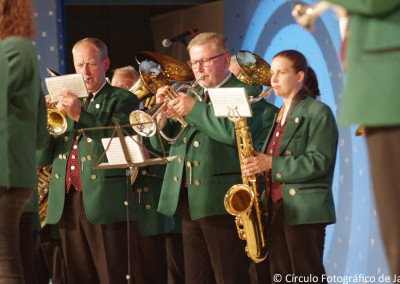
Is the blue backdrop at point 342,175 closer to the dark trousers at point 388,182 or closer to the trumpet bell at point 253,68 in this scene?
the trumpet bell at point 253,68

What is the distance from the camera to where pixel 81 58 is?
5398 millimetres

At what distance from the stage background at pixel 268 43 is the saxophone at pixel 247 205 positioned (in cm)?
98

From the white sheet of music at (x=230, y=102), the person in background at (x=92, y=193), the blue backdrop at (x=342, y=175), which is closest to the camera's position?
the white sheet of music at (x=230, y=102)

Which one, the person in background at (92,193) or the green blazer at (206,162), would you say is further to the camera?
the person in background at (92,193)

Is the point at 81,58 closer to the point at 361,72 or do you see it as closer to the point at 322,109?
the point at 322,109

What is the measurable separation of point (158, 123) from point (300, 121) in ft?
3.15

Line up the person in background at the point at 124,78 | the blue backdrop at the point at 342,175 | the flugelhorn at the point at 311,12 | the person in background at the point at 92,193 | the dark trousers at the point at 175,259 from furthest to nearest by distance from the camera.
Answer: the person in background at the point at 124,78 → the dark trousers at the point at 175,259 → the blue backdrop at the point at 342,175 → the person in background at the point at 92,193 → the flugelhorn at the point at 311,12

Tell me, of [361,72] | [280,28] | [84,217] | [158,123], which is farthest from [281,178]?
[280,28]

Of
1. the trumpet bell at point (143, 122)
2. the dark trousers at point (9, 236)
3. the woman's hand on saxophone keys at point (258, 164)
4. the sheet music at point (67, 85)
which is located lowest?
the dark trousers at point (9, 236)

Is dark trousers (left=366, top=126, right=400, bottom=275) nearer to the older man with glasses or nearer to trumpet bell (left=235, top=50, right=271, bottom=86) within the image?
the older man with glasses

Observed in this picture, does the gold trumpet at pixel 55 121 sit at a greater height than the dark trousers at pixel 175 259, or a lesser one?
greater

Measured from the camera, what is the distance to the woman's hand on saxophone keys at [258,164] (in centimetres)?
462

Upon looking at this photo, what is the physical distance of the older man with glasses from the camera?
191 inches

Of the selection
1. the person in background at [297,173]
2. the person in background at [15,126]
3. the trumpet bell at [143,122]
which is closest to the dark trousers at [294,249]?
the person in background at [297,173]
